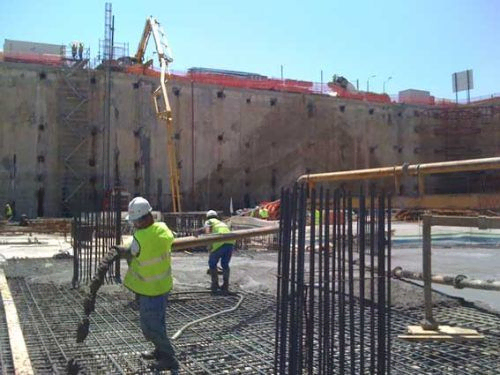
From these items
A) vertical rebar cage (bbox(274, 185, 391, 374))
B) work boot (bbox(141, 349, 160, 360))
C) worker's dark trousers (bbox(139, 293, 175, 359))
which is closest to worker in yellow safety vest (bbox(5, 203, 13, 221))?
work boot (bbox(141, 349, 160, 360))

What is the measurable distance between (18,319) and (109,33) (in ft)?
85.3

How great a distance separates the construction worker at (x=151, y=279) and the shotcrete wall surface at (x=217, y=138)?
68.8 ft

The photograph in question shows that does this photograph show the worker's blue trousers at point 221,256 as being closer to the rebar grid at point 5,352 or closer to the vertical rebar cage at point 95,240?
the vertical rebar cage at point 95,240

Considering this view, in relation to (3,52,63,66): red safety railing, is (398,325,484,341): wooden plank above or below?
below

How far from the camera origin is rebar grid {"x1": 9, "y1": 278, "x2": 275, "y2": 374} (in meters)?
4.72

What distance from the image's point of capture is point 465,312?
673 cm

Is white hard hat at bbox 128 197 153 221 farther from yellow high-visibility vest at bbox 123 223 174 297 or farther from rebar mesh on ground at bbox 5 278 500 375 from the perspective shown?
rebar mesh on ground at bbox 5 278 500 375

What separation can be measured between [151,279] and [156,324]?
1.23 ft

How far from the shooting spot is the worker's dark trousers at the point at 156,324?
459cm

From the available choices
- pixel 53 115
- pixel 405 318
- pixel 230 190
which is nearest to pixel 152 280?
pixel 405 318

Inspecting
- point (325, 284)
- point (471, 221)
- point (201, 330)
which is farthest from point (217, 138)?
point (325, 284)

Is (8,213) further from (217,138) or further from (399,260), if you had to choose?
(399,260)

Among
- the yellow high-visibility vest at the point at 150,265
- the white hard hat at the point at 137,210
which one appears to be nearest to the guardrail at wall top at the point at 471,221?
the yellow high-visibility vest at the point at 150,265

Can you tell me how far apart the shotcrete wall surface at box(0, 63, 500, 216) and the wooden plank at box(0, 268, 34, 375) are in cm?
1986
